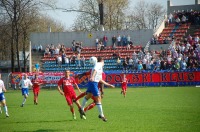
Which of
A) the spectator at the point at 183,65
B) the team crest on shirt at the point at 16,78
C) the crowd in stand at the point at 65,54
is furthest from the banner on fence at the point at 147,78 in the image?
the crowd in stand at the point at 65,54

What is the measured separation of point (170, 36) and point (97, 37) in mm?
9694

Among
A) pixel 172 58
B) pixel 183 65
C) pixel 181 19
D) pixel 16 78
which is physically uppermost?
pixel 181 19

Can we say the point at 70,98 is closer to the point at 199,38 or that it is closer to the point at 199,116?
the point at 199,116

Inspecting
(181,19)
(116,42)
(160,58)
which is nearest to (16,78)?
(116,42)

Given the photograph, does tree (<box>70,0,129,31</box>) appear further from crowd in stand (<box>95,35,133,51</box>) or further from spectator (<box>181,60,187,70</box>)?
spectator (<box>181,60,187,70</box>)

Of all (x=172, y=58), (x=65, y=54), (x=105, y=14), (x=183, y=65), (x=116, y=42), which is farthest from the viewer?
(x=105, y=14)

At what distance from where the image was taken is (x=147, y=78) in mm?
45469

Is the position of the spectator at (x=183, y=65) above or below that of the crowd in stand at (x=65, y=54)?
below

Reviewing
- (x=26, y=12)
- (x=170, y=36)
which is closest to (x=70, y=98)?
(x=170, y=36)

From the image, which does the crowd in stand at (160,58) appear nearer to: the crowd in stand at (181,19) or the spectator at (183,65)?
the spectator at (183,65)

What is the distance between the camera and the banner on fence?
144 ft

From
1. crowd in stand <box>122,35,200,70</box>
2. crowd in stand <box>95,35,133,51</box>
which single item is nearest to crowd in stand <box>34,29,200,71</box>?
crowd in stand <box>122,35,200,70</box>

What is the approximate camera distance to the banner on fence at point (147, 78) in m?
43.8

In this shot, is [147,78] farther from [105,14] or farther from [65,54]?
[105,14]
